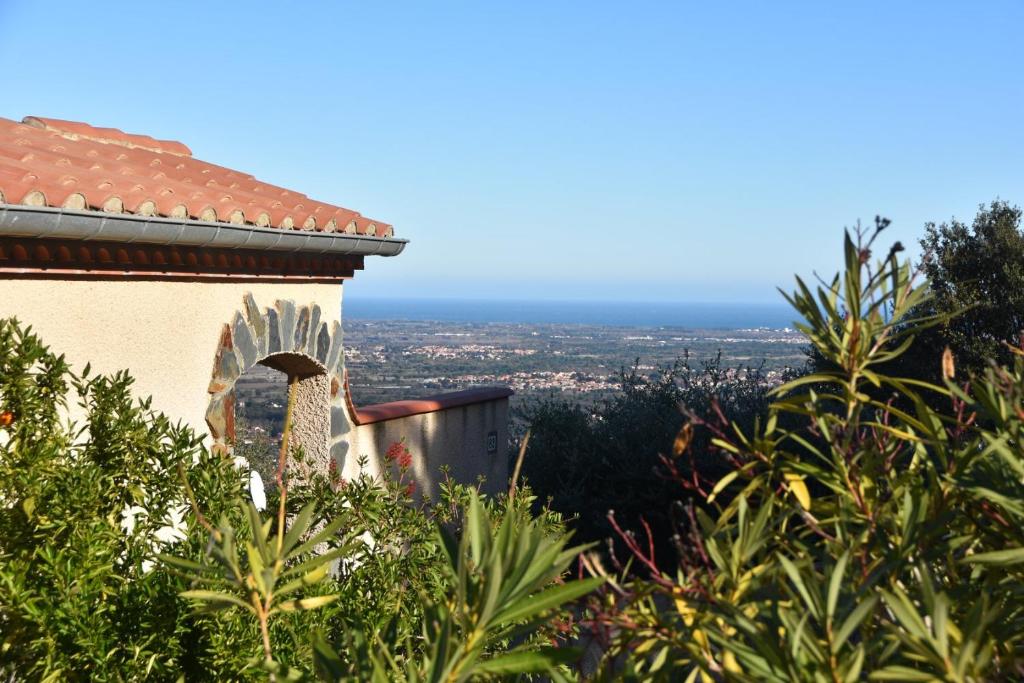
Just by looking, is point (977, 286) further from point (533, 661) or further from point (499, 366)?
point (499, 366)

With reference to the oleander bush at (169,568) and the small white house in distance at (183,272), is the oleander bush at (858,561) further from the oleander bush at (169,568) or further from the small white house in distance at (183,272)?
the small white house in distance at (183,272)

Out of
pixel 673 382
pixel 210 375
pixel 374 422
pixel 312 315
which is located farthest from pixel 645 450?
pixel 210 375

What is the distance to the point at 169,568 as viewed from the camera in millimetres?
2486

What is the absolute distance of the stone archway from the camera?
485cm

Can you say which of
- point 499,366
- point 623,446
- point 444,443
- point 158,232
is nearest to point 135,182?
point 158,232

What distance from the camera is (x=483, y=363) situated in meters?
36.8

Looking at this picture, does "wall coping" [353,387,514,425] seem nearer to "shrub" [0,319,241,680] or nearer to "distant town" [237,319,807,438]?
"shrub" [0,319,241,680]

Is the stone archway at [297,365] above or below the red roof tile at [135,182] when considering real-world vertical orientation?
below

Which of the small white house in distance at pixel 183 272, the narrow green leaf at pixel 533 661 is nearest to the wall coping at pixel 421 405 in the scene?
the small white house in distance at pixel 183 272

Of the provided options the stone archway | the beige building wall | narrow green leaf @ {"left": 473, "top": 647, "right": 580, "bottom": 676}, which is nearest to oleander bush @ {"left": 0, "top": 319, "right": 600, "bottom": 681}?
narrow green leaf @ {"left": 473, "top": 647, "right": 580, "bottom": 676}

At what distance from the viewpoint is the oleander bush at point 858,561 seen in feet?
4.38

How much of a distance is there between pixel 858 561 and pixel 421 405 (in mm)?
5859

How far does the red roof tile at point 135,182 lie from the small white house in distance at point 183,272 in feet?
0.04

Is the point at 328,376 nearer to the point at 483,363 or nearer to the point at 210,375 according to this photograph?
the point at 210,375
